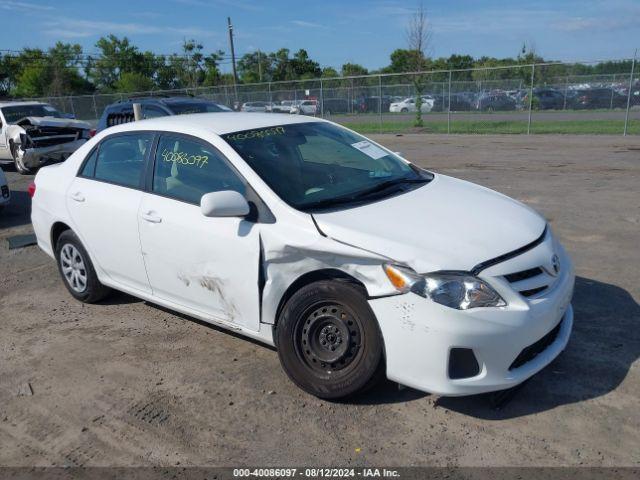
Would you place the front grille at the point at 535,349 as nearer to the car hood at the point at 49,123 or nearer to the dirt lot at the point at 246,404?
the dirt lot at the point at 246,404

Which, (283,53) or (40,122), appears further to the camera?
(283,53)

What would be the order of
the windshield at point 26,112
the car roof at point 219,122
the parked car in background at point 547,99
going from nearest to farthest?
the car roof at point 219,122 < the windshield at point 26,112 < the parked car in background at point 547,99

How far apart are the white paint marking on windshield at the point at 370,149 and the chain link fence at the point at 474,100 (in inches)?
649

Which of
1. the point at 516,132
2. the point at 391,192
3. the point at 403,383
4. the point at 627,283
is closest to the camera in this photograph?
the point at 403,383

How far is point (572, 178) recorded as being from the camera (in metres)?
10.4

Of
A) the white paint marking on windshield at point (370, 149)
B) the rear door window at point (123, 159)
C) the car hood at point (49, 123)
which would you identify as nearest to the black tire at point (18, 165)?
the car hood at point (49, 123)

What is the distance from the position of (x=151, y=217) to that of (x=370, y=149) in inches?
71.2

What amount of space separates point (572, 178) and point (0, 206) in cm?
978

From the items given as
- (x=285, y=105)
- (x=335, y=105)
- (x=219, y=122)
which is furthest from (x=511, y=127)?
(x=219, y=122)

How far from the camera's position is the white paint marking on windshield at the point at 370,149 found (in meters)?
4.61

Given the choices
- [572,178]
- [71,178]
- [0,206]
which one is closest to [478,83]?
[572,178]

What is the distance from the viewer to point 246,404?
3.51 m

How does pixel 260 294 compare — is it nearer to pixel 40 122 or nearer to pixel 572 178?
pixel 572 178

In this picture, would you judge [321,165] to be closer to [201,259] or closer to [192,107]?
[201,259]
